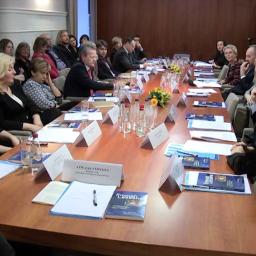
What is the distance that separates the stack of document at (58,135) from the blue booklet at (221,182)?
2.88 feet

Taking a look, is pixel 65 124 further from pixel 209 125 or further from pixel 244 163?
pixel 244 163

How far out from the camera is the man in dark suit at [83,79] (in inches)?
165

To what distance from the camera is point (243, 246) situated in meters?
1.26

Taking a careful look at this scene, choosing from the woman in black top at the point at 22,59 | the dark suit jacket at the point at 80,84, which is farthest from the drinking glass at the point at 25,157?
the woman in black top at the point at 22,59

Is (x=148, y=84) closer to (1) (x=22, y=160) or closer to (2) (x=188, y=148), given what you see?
(2) (x=188, y=148)

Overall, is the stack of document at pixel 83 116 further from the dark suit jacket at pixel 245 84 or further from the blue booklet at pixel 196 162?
the dark suit jacket at pixel 245 84

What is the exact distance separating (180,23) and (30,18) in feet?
16.8

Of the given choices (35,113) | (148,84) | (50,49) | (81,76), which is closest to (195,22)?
(50,49)

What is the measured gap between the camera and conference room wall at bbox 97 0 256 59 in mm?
10312

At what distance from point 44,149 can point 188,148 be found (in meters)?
0.82

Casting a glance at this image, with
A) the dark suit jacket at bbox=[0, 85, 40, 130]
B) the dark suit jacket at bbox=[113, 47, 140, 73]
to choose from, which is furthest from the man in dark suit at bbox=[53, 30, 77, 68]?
the dark suit jacket at bbox=[0, 85, 40, 130]

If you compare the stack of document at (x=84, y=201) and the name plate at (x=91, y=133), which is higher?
the name plate at (x=91, y=133)

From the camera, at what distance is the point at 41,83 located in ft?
12.9

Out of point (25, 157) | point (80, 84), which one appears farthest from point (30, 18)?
point (25, 157)
